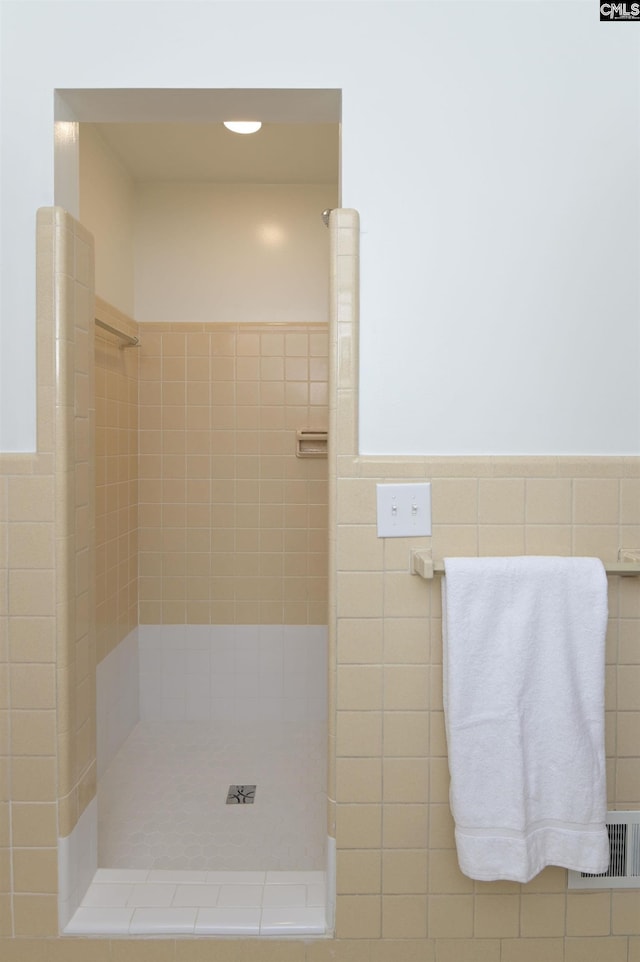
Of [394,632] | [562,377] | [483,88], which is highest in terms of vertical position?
[483,88]

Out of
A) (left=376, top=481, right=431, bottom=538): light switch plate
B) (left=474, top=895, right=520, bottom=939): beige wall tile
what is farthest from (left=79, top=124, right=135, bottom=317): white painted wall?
(left=474, top=895, right=520, bottom=939): beige wall tile

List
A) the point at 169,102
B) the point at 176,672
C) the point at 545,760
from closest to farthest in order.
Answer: the point at 545,760 → the point at 169,102 → the point at 176,672

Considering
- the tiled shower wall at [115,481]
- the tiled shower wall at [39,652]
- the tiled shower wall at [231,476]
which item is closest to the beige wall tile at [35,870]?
the tiled shower wall at [39,652]

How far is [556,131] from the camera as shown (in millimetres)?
1369

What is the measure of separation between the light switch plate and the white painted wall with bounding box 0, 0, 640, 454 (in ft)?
0.30

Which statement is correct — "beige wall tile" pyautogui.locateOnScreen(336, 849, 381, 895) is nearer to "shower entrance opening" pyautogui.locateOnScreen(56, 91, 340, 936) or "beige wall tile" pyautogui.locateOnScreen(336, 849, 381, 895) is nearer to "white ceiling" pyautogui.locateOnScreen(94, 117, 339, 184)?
"shower entrance opening" pyautogui.locateOnScreen(56, 91, 340, 936)

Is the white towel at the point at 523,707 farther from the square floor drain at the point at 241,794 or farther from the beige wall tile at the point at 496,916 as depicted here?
the square floor drain at the point at 241,794

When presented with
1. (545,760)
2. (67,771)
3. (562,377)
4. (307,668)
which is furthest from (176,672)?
(562,377)

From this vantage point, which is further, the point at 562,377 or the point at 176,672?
the point at 176,672

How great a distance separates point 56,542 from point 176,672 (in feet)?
5.12

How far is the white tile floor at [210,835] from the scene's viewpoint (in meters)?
1.42

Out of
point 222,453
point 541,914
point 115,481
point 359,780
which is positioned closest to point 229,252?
point 222,453

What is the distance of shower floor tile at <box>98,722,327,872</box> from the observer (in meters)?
1.74

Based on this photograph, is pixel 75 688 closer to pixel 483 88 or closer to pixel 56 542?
pixel 56 542
